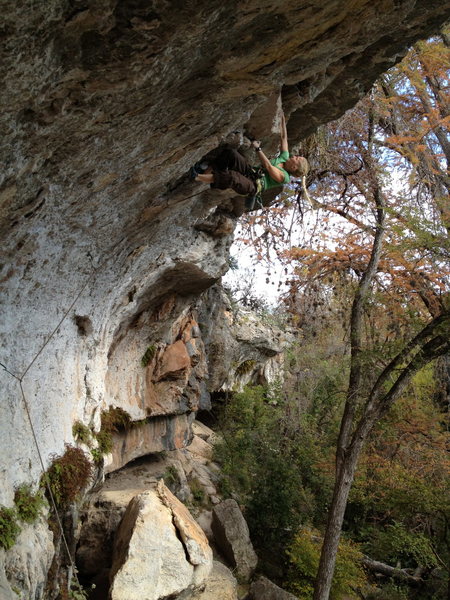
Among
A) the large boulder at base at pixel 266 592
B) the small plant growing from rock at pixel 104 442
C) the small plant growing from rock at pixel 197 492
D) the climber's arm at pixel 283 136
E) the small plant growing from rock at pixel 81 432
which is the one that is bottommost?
the large boulder at base at pixel 266 592

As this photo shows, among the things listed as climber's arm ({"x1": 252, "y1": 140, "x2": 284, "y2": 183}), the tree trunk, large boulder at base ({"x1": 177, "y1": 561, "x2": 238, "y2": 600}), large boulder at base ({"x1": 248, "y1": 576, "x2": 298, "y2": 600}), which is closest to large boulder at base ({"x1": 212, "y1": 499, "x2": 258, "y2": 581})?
large boulder at base ({"x1": 248, "y1": 576, "x2": 298, "y2": 600})

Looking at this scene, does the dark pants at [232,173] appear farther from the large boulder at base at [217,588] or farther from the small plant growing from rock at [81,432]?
the large boulder at base at [217,588]

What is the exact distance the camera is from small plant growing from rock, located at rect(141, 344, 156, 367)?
955 centimetres

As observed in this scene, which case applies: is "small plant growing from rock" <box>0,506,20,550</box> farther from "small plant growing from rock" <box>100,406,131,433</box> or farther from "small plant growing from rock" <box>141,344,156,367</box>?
"small plant growing from rock" <box>141,344,156,367</box>

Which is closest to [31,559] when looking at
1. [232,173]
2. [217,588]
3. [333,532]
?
[232,173]

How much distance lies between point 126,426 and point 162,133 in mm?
6773

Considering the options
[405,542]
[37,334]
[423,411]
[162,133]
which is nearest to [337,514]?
[405,542]

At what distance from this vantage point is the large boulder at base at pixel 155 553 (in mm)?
6852

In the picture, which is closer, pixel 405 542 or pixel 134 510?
pixel 134 510

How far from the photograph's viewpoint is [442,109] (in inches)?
424

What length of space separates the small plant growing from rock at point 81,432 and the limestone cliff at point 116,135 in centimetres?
10

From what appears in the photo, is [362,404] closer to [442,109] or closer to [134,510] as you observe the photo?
[134,510]

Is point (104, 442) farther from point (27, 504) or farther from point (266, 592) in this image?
point (266, 592)

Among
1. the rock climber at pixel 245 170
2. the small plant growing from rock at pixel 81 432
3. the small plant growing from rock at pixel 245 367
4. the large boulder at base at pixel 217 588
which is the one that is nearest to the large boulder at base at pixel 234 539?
the large boulder at base at pixel 217 588
